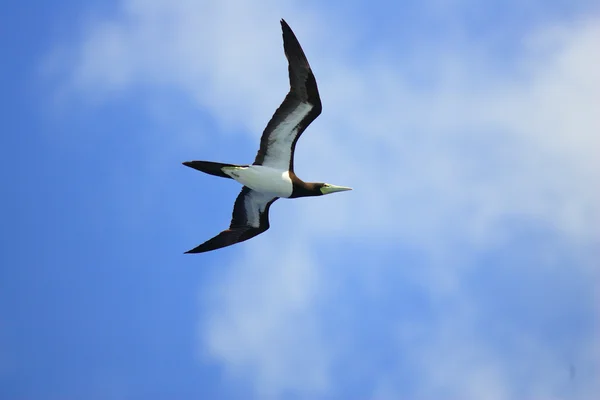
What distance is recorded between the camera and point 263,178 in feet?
76.1

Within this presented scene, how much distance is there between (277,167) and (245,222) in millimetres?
2518

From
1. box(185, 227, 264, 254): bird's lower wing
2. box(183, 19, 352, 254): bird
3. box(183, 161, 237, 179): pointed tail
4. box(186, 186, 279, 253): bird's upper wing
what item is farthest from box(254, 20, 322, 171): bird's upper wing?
box(185, 227, 264, 254): bird's lower wing

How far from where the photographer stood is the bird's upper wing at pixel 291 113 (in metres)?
21.4

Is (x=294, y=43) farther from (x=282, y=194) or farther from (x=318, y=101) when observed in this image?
(x=282, y=194)

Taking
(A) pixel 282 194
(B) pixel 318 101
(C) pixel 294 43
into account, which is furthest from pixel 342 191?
(C) pixel 294 43

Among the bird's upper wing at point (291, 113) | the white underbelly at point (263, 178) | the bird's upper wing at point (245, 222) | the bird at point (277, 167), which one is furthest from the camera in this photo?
the bird's upper wing at point (245, 222)

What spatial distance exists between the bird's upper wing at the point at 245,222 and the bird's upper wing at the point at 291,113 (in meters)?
1.84

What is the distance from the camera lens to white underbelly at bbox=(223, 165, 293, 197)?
75.5 feet

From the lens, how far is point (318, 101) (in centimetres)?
2202

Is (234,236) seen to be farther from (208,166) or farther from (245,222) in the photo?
(208,166)

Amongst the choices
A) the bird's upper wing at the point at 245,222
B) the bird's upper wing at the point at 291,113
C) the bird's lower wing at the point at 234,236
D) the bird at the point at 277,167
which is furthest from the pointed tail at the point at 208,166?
the bird's lower wing at the point at 234,236

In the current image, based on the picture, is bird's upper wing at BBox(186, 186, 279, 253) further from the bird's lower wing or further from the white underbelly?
the white underbelly

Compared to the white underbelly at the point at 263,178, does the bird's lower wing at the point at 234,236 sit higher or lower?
lower

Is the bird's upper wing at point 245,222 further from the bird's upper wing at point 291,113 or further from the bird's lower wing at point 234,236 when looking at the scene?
the bird's upper wing at point 291,113
